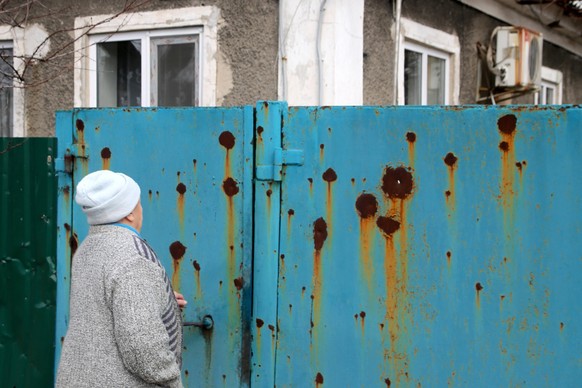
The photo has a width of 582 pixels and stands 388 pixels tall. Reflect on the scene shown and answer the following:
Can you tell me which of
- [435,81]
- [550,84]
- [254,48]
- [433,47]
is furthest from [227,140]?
[550,84]

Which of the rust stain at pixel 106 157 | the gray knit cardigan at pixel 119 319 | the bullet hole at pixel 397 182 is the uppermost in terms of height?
the rust stain at pixel 106 157

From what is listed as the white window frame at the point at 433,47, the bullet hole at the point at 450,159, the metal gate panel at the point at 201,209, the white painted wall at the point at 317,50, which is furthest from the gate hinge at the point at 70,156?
the white window frame at the point at 433,47

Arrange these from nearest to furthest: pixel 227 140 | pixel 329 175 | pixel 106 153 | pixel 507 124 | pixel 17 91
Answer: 1. pixel 507 124
2. pixel 329 175
3. pixel 227 140
4. pixel 106 153
5. pixel 17 91

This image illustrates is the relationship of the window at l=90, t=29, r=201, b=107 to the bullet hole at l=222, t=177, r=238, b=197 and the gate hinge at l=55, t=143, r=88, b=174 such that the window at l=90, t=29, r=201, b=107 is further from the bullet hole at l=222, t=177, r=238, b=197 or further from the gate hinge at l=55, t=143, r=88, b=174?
the bullet hole at l=222, t=177, r=238, b=197

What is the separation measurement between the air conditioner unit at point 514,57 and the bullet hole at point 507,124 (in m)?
4.03

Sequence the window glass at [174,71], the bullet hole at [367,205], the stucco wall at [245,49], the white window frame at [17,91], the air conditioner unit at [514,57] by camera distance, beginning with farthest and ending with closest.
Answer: the air conditioner unit at [514,57] → the white window frame at [17,91] → the window glass at [174,71] → the stucco wall at [245,49] → the bullet hole at [367,205]

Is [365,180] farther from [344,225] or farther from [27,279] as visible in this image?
[27,279]

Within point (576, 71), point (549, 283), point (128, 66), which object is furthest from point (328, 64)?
point (576, 71)

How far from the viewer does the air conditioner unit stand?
6.25 m

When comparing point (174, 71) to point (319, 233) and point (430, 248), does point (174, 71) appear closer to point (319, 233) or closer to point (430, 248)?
point (319, 233)

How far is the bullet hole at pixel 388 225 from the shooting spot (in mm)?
2643

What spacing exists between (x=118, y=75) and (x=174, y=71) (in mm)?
622

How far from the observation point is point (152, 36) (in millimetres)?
5375

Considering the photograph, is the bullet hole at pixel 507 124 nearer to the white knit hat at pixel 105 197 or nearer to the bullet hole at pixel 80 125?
the white knit hat at pixel 105 197
